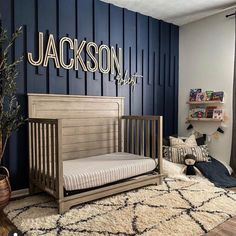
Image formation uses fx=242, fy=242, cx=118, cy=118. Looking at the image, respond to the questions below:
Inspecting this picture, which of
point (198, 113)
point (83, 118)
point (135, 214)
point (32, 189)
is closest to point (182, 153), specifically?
point (198, 113)

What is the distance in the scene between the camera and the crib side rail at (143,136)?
2719 mm

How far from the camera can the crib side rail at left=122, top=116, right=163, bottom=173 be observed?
8.92ft

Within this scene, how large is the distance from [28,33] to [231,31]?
2772 mm

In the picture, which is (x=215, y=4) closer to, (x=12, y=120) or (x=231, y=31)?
(x=231, y=31)

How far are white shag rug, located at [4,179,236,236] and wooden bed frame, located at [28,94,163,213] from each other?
0.46 feet

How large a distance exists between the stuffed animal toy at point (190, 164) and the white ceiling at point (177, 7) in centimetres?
208

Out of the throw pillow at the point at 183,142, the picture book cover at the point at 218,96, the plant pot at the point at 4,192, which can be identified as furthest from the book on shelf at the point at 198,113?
the plant pot at the point at 4,192

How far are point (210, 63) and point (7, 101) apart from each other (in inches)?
117

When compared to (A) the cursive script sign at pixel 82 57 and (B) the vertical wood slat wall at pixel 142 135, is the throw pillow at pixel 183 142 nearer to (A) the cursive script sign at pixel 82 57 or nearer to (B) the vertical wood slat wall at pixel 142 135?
(B) the vertical wood slat wall at pixel 142 135

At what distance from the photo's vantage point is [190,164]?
10.7 feet

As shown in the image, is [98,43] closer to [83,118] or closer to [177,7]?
[83,118]

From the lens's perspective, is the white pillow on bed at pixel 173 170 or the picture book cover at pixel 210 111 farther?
the picture book cover at pixel 210 111

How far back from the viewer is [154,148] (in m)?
2.76

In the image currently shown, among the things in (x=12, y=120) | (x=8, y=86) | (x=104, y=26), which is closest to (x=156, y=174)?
(x=12, y=120)
